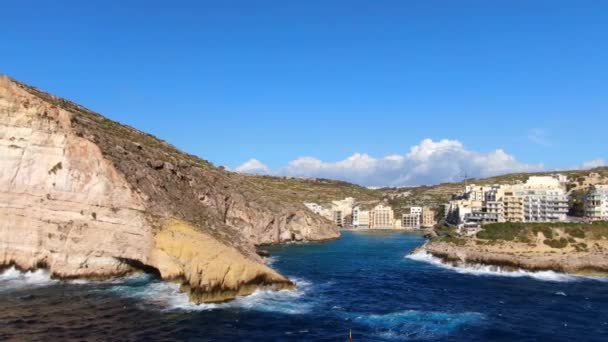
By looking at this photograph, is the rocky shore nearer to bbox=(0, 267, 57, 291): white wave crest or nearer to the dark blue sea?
the dark blue sea

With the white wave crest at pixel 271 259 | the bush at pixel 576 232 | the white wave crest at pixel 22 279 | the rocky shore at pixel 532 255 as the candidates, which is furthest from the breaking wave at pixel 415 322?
the bush at pixel 576 232

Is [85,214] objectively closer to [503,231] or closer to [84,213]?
[84,213]

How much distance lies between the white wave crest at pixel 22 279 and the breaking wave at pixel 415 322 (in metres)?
39.7

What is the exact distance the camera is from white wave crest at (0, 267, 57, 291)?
60719 millimetres

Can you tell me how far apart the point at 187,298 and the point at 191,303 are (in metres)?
2.11

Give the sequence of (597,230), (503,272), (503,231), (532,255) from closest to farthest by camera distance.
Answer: (503,272) → (532,255) → (597,230) → (503,231)

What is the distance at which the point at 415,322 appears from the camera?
5016 cm

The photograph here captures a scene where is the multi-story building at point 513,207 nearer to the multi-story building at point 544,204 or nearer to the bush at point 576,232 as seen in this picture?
the multi-story building at point 544,204

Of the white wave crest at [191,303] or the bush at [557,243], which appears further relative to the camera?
the bush at [557,243]

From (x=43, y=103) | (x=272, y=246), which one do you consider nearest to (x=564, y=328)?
(x=43, y=103)

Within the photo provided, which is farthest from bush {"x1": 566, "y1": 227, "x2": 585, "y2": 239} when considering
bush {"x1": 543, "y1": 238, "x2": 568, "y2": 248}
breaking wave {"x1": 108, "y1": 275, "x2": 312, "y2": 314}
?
breaking wave {"x1": 108, "y1": 275, "x2": 312, "y2": 314}

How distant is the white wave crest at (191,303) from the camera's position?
175ft

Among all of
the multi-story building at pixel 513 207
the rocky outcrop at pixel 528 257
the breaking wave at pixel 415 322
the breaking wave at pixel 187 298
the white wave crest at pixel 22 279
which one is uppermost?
the multi-story building at pixel 513 207

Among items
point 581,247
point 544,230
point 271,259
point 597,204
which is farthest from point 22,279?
point 597,204
